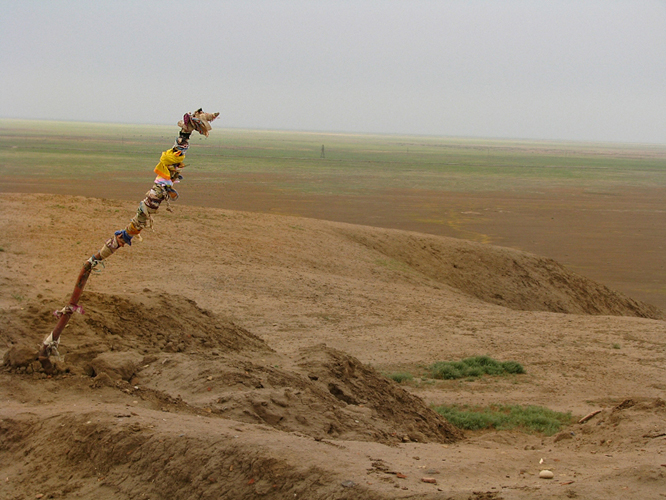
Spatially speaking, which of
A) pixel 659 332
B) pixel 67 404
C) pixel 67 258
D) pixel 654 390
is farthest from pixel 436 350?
pixel 67 258

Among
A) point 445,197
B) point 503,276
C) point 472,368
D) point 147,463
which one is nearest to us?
point 147,463

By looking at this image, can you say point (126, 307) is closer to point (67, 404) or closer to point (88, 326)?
point (88, 326)

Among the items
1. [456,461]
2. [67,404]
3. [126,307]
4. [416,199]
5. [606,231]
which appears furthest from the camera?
[416,199]

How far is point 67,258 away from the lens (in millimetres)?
13273

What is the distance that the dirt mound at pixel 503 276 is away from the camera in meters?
17.7

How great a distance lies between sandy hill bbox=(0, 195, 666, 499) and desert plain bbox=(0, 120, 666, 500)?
23mm

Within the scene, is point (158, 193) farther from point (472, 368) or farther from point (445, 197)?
point (445, 197)

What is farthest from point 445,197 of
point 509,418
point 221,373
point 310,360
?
point 221,373

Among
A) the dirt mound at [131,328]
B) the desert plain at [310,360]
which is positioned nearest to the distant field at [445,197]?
the desert plain at [310,360]

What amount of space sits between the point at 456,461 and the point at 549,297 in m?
13.9

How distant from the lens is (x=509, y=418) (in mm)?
7727

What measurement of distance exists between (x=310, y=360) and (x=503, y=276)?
39.8 feet

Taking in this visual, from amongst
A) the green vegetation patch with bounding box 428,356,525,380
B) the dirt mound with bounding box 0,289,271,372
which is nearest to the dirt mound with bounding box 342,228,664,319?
the green vegetation patch with bounding box 428,356,525,380

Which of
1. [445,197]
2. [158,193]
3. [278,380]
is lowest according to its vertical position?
[445,197]
